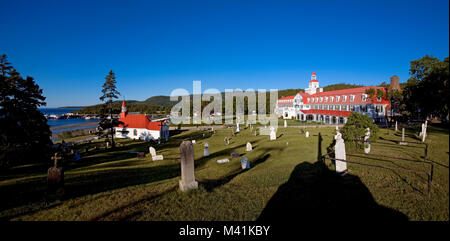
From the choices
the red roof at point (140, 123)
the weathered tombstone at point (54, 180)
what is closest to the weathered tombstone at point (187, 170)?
the weathered tombstone at point (54, 180)

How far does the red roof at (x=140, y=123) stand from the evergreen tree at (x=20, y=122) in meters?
19.4

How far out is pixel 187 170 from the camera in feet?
26.5

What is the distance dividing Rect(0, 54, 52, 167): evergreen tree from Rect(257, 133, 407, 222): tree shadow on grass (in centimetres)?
1920

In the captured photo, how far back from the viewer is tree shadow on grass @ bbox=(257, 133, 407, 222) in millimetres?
5301

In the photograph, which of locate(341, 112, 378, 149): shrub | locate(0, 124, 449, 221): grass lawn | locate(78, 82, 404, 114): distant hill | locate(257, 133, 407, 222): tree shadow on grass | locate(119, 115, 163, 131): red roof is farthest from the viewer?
locate(78, 82, 404, 114): distant hill

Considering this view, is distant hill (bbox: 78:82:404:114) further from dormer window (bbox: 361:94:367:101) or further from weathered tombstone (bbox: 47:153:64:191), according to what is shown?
weathered tombstone (bbox: 47:153:64:191)

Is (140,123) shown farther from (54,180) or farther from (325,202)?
(325,202)

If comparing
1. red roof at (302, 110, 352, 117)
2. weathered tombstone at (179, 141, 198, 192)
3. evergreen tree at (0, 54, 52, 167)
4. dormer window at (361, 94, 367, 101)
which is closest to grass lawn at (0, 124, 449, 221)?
weathered tombstone at (179, 141, 198, 192)

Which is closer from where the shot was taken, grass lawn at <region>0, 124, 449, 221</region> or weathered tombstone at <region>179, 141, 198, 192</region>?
grass lawn at <region>0, 124, 449, 221</region>

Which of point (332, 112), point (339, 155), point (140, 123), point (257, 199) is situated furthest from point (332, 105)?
point (257, 199)

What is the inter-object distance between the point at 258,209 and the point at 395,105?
40.2 metres
